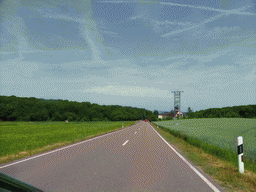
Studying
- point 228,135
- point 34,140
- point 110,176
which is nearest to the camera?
point 110,176

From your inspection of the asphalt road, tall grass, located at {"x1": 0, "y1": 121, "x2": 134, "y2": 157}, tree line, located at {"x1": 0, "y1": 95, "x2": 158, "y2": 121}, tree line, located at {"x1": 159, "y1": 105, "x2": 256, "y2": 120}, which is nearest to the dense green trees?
tree line, located at {"x1": 159, "y1": 105, "x2": 256, "y2": 120}

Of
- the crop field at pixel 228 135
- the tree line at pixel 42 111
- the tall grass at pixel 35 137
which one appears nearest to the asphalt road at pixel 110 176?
the crop field at pixel 228 135

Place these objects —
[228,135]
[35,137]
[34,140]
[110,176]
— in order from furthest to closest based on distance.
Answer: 1. [35,137]
2. [228,135]
3. [34,140]
4. [110,176]

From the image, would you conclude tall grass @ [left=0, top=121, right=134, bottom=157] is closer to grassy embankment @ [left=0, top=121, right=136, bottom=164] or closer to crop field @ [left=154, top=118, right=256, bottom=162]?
grassy embankment @ [left=0, top=121, right=136, bottom=164]

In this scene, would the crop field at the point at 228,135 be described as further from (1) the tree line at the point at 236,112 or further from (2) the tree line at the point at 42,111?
(2) the tree line at the point at 42,111

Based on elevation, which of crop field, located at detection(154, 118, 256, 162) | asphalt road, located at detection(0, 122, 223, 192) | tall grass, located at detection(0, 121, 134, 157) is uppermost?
crop field, located at detection(154, 118, 256, 162)

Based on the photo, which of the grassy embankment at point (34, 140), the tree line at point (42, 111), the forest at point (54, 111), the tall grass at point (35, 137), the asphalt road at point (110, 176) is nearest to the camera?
the asphalt road at point (110, 176)

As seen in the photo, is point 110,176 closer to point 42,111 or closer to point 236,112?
point 236,112

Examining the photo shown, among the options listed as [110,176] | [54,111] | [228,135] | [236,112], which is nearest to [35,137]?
[110,176]

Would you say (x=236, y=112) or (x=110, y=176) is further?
(x=236, y=112)

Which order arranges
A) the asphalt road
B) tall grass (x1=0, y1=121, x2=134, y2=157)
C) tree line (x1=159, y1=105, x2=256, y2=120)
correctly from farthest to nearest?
tree line (x1=159, y1=105, x2=256, y2=120) → tall grass (x1=0, y1=121, x2=134, y2=157) → the asphalt road

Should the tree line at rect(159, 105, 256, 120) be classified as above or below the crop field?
above

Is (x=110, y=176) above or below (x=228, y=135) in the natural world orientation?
below

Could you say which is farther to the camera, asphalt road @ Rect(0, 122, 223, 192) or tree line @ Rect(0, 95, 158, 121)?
tree line @ Rect(0, 95, 158, 121)
